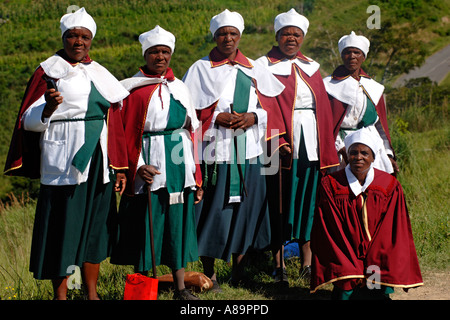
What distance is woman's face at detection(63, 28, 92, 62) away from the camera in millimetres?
4371

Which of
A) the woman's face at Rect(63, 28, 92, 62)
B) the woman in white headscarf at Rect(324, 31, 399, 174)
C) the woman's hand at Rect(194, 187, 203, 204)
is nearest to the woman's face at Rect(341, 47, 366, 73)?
the woman in white headscarf at Rect(324, 31, 399, 174)

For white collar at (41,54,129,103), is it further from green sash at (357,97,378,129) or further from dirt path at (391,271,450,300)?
dirt path at (391,271,450,300)

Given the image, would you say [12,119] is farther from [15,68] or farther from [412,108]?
[412,108]

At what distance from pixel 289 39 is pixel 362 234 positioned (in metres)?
1.92

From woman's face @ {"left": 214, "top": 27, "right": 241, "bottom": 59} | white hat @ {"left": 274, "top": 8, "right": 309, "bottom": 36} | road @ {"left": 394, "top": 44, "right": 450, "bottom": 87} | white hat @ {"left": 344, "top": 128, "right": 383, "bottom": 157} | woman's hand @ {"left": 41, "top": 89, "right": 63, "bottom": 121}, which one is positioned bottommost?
white hat @ {"left": 344, "top": 128, "right": 383, "bottom": 157}

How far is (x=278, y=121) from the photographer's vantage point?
18.0 ft

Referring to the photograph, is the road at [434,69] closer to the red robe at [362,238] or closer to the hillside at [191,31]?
the hillside at [191,31]

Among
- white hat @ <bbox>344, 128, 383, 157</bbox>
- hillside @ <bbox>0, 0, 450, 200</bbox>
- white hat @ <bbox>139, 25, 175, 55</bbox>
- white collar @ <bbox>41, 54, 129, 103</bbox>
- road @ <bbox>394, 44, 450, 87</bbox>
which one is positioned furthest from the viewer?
road @ <bbox>394, 44, 450, 87</bbox>

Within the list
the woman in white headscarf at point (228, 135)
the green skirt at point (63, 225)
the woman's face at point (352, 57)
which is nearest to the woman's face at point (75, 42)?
the green skirt at point (63, 225)

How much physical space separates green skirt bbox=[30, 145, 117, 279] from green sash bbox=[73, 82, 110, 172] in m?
0.12

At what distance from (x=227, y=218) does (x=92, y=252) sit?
1.27m

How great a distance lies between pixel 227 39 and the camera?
5.23m

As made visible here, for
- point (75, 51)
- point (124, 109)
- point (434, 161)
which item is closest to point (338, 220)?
point (124, 109)

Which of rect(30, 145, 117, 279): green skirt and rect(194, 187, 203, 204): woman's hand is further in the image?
rect(194, 187, 203, 204): woman's hand
